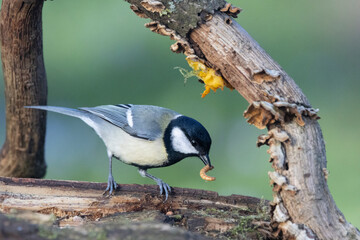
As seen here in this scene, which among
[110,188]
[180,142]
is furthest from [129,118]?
[110,188]

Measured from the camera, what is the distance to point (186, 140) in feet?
10.00

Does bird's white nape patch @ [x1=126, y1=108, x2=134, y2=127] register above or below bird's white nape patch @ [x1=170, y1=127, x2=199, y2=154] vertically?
above

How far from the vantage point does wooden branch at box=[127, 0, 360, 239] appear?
2348mm

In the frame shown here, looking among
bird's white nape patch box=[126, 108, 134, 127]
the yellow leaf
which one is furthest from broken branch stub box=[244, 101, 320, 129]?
bird's white nape patch box=[126, 108, 134, 127]

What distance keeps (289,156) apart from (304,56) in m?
4.02

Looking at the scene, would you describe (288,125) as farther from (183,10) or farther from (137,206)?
(137,206)

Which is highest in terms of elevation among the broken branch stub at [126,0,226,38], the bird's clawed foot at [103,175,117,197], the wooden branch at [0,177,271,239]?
the broken branch stub at [126,0,226,38]

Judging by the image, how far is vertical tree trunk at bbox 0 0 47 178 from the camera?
3.07 metres

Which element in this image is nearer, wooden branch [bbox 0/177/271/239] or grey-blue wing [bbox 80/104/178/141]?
wooden branch [bbox 0/177/271/239]

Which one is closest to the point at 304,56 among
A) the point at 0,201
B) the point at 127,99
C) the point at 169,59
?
the point at 169,59

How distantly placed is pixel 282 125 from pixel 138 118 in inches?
45.2

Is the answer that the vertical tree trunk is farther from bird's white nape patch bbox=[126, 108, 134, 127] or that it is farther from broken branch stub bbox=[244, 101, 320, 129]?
broken branch stub bbox=[244, 101, 320, 129]

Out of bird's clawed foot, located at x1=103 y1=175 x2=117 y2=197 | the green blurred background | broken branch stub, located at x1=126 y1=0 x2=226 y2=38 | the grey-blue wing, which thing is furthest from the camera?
the green blurred background

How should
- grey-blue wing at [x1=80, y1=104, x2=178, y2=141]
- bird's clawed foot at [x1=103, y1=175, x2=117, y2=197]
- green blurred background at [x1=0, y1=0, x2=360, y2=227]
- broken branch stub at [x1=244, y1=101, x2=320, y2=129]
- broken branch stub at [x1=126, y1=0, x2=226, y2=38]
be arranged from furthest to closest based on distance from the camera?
green blurred background at [x1=0, y1=0, x2=360, y2=227], grey-blue wing at [x1=80, y1=104, x2=178, y2=141], bird's clawed foot at [x1=103, y1=175, x2=117, y2=197], broken branch stub at [x1=126, y1=0, x2=226, y2=38], broken branch stub at [x1=244, y1=101, x2=320, y2=129]
